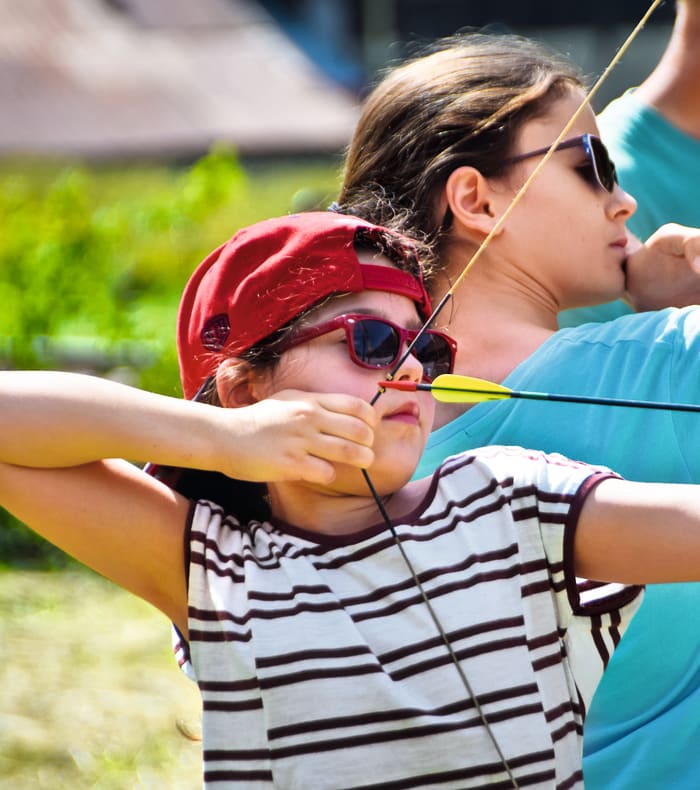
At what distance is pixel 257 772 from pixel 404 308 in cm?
63

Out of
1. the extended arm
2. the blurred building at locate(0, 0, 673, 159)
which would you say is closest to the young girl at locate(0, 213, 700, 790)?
the extended arm

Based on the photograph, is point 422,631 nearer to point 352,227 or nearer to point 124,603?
point 352,227

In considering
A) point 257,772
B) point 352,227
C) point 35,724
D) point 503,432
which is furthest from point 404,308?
point 35,724

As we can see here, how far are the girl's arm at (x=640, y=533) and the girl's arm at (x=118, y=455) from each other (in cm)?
34

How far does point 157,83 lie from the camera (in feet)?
50.9

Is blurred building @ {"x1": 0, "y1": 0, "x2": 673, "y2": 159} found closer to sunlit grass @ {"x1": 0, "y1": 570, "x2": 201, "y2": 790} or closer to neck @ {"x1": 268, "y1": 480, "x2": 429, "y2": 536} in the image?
sunlit grass @ {"x1": 0, "y1": 570, "x2": 201, "y2": 790}

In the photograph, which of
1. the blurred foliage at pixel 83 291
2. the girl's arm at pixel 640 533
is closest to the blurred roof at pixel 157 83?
the blurred foliage at pixel 83 291

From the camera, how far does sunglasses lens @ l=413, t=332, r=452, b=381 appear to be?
5.53 feet

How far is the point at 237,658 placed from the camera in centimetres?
150

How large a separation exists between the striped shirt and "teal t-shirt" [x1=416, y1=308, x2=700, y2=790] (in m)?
0.15

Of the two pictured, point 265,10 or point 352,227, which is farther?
point 265,10

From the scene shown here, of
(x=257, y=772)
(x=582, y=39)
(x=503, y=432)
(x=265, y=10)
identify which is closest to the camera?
(x=257, y=772)

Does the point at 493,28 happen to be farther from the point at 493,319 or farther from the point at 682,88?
the point at 493,319

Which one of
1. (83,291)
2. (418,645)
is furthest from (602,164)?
(83,291)
